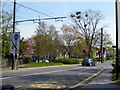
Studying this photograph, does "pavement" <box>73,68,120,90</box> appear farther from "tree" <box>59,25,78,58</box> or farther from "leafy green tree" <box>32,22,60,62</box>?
"tree" <box>59,25,78,58</box>

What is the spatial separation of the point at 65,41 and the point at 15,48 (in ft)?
98.8

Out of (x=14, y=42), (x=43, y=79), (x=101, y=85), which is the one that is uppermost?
(x=14, y=42)

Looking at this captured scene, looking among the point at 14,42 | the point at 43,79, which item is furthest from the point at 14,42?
the point at 43,79

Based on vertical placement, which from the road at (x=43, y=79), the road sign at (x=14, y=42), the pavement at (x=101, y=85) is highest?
the road sign at (x=14, y=42)

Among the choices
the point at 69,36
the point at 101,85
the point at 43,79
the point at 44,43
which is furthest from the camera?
the point at 69,36

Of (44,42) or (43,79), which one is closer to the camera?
(43,79)

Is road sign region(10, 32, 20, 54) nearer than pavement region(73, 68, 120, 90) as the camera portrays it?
No

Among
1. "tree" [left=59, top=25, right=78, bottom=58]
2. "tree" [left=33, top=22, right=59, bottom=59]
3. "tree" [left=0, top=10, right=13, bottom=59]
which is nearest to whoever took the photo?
"tree" [left=0, top=10, right=13, bottom=59]

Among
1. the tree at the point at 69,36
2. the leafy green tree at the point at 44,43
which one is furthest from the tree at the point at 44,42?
the tree at the point at 69,36

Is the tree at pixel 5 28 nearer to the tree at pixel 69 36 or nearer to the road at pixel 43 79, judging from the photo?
the road at pixel 43 79

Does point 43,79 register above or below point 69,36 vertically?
below

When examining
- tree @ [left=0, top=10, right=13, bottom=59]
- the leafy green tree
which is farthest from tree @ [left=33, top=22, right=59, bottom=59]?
tree @ [left=0, top=10, right=13, bottom=59]

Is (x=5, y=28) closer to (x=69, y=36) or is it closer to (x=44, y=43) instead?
(x=44, y=43)

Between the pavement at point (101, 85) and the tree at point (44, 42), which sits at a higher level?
the tree at point (44, 42)
